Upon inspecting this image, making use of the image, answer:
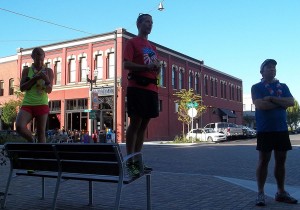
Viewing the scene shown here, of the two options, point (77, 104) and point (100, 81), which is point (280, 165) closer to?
point (100, 81)

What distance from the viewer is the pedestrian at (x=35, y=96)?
6.05 metres

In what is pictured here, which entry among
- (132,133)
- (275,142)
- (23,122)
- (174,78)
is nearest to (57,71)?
(174,78)

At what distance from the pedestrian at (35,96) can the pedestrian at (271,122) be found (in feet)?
10.6

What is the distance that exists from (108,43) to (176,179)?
29.7 meters

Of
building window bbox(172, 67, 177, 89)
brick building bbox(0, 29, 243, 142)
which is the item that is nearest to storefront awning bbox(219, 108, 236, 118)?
brick building bbox(0, 29, 243, 142)

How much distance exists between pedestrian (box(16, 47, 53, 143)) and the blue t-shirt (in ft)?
10.5

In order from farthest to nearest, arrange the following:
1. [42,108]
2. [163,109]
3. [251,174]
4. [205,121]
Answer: [205,121] → [163,109] → [251,174] → [42,108]

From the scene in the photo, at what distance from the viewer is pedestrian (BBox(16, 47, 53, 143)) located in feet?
19.9

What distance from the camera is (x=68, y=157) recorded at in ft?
15.4

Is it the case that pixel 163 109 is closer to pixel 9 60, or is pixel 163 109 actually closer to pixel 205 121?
pixel 205 121

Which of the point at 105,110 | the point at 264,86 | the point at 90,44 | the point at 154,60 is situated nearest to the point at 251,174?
the point at 264,86

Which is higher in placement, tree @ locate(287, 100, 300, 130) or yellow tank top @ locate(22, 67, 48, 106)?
tree @ locate(287, 100, 300, 130)

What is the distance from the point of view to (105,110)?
120 feet

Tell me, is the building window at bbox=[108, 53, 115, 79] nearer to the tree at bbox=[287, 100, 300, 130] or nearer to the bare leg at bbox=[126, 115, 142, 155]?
the bare leg at bbox=[126, 115, 142, 155]
